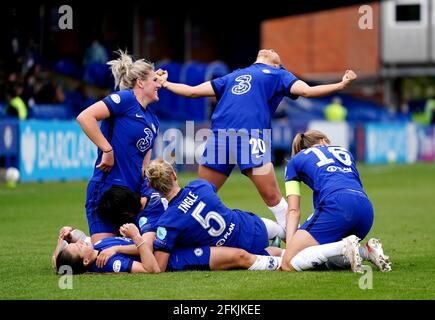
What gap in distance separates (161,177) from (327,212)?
1424mm

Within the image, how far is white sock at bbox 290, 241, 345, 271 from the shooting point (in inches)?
349

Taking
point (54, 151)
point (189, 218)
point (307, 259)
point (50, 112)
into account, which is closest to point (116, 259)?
point (189, 218)

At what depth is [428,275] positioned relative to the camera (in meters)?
8.84

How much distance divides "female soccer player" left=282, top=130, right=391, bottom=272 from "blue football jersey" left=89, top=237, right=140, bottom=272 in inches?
51.9

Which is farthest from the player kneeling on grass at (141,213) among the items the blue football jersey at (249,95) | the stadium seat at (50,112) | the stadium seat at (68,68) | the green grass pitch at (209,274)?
the stadium seat at (68,68)

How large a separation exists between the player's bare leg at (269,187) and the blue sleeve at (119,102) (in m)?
1.45

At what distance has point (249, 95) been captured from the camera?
1052 centimetres

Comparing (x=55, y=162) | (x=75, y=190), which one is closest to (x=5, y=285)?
(x=75, y=190)

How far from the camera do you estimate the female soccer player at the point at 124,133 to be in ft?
31.8

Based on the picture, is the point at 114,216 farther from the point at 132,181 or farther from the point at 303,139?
the point at 303,139

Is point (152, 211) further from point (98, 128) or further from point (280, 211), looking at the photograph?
point (280, 211)

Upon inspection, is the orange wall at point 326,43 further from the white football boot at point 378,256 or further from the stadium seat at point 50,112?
the white football boot at point 378,256

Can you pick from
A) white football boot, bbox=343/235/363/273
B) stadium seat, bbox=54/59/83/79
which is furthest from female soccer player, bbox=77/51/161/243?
stadium seat, bbox=54/59/83/79
